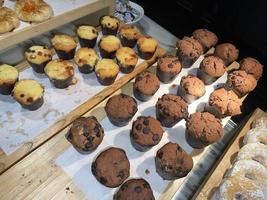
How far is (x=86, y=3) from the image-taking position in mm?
1685

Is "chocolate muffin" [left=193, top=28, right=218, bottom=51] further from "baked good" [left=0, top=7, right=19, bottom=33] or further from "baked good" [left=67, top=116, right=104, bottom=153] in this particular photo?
"baked good" [left=0, top=7, right=19, bottom=33]

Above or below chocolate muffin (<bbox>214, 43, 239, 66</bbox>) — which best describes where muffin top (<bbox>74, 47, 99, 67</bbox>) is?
below

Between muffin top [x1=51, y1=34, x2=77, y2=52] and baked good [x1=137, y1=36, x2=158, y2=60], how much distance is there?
42cm

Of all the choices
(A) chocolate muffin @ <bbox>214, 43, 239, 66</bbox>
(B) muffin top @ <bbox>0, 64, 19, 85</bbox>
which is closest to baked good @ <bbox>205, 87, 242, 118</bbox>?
(A) chocolate muffin @ <bbox>214, 43, 239, 66</bbox>

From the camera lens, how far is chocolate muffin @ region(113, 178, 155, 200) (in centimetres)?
123

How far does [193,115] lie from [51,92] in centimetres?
81

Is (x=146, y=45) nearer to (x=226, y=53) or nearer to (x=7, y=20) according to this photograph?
(x=226, y=53)

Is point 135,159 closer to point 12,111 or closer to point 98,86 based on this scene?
point 98,86

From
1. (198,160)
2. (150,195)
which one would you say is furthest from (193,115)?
(150,195)

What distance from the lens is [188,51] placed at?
1.79 m

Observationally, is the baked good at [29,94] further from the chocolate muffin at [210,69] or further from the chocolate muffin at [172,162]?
the chocolate muffin at [210,69]

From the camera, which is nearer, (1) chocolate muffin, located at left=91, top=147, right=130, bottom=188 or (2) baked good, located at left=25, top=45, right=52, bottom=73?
(1) chocolate muffin, located at left=91, top=147, right=130, bottom=188

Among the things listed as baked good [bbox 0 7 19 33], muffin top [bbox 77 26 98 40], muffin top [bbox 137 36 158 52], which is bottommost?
muffin top [bbox 77 26 98 40]

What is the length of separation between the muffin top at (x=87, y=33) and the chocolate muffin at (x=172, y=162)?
0.86 m
